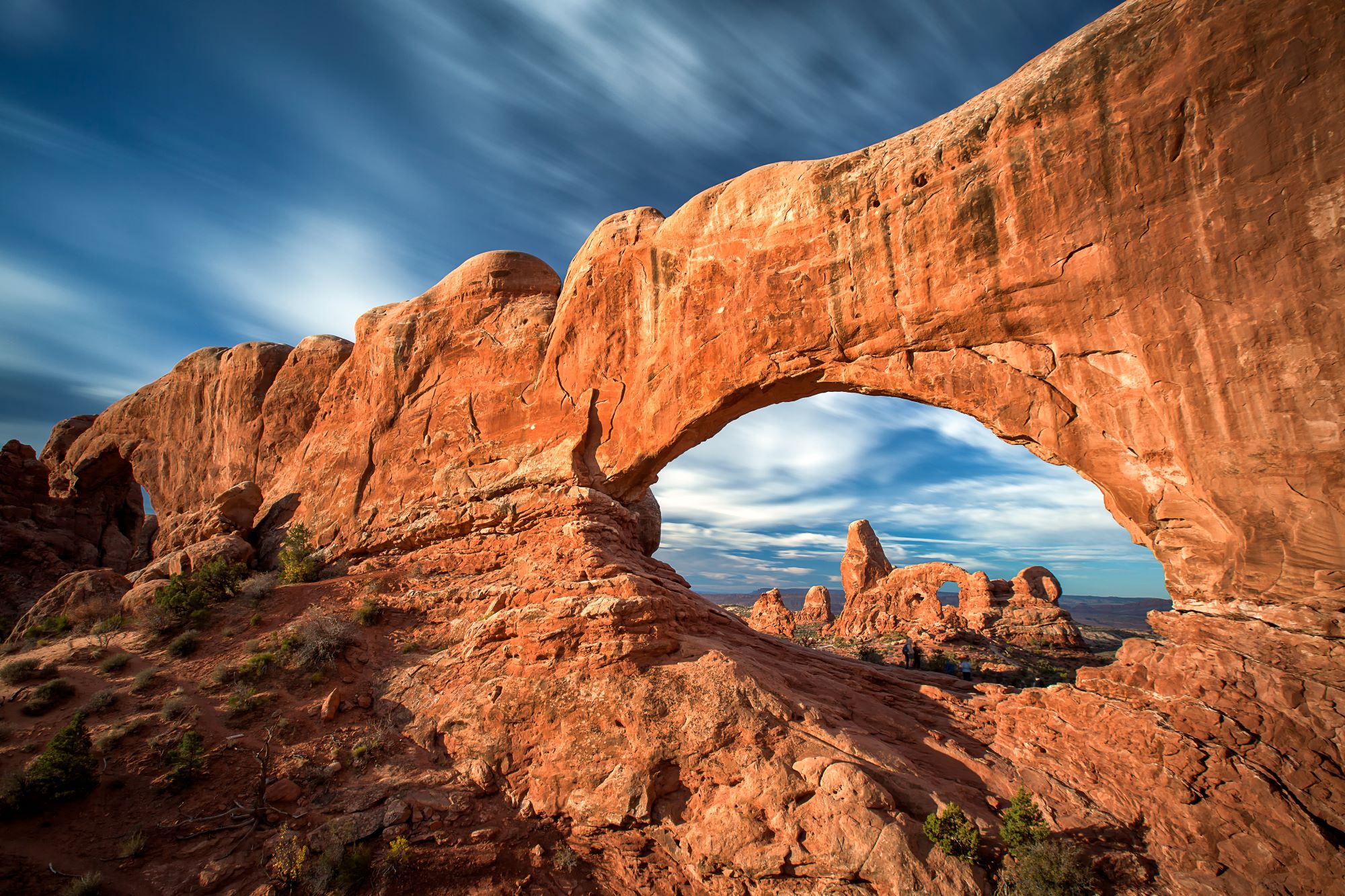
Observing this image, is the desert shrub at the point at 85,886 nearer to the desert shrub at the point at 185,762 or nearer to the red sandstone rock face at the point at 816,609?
the desert shrub at the point at 185,762

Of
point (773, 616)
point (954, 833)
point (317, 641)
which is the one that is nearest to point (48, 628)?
point (317, 641)

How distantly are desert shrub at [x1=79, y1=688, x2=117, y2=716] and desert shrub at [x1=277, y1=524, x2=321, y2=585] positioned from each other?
4443mm

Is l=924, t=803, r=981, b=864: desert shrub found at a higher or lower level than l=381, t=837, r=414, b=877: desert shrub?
higher

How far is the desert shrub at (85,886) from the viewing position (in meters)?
7.01

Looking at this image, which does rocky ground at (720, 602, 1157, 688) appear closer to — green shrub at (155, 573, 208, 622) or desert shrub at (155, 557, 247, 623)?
desert shrub at (155, 557, 247, 623)

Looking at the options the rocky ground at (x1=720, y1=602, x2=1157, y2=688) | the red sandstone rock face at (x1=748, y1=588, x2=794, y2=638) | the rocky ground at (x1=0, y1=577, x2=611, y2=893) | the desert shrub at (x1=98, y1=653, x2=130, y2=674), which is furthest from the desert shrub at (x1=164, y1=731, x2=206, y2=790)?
the red sandstone rock face at (x1=748, y1=588, x2=794, y2=638)

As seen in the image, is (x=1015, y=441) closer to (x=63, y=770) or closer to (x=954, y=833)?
(x=954, y=833)

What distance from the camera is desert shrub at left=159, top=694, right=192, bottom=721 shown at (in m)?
10.4

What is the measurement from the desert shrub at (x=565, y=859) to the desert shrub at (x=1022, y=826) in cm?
606

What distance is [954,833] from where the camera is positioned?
7.41 metres

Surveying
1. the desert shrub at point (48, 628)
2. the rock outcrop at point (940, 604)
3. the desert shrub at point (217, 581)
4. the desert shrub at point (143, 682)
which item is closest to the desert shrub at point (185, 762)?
the desert shrub at point (143, 682)

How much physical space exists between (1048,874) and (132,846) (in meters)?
12.5

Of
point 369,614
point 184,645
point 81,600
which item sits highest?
point 81,600

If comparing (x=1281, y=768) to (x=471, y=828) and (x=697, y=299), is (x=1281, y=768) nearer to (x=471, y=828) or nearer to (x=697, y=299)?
(x=471, y=828)
